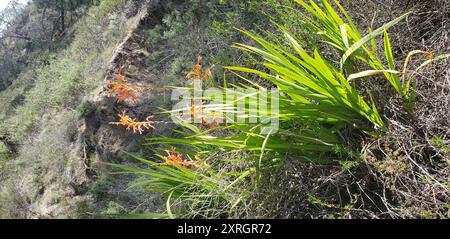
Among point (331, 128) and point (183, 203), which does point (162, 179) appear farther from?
point (331, 128)

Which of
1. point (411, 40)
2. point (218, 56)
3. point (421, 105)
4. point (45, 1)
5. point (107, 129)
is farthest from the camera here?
point (45, 1)

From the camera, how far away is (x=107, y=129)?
16.8 ft

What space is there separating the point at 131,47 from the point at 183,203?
3.61 metres

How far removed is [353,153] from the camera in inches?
71.2

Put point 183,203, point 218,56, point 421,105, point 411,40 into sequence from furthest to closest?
point 218,56 → point 183,203 → point 411,40 → point 421,105

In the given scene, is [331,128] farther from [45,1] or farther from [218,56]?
[45,1]

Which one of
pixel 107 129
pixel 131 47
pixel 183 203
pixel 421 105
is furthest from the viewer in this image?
pixel 131 47

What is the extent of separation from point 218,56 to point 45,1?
15.3 meters
